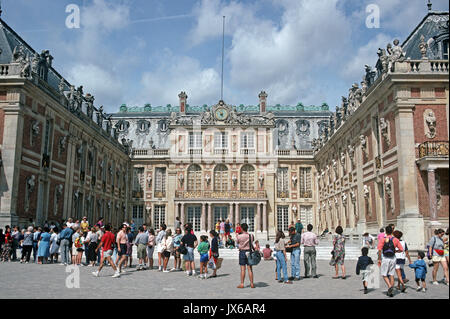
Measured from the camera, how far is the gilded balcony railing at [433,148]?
17.5m

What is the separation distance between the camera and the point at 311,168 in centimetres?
3759

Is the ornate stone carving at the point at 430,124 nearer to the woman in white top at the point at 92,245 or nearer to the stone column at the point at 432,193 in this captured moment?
the stone column at the point at 432,193

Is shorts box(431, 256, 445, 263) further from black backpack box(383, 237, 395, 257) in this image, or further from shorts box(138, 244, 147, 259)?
shorts box(138, 244, 147, 259)

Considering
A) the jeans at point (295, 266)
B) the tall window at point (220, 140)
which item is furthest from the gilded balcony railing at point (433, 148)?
the tall window at point (220, 140)

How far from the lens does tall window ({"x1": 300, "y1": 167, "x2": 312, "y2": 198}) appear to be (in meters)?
37.3

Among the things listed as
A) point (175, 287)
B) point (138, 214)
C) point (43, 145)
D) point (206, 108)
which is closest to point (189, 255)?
point (175, 287)

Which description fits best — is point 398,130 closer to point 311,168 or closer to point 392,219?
point 392,219

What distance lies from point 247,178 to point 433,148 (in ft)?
68.9

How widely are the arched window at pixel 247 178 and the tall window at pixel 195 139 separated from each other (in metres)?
4.52
